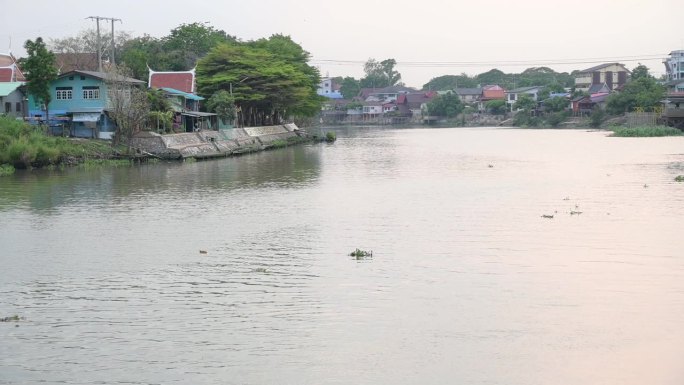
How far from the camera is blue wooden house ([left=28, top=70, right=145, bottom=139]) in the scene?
3756 centimetres

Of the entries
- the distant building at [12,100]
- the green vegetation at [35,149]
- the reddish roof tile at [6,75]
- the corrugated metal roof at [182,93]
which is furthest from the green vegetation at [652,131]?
the reddish roof tile at [6,75]

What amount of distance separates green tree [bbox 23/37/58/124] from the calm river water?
12.4 meters

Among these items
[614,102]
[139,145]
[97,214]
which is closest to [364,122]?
[614,102]

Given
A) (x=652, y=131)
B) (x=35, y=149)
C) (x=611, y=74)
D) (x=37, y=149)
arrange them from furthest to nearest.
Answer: (x=611, y=74), (x=652, y=131), (x=37, y=149), (x=35, y=149)

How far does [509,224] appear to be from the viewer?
18.0 meters

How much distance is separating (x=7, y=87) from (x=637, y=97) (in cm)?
5114

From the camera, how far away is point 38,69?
36250mm

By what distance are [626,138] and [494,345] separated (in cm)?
4894

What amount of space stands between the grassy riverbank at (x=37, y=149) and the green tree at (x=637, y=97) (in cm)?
4773

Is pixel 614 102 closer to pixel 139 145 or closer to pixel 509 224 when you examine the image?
pixel 139 145

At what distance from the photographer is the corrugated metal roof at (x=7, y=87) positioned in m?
38.0

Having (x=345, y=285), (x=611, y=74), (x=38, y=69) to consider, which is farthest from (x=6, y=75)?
(x=611, y=74)

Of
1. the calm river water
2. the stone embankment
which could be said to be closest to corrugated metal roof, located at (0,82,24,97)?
the stone embankment

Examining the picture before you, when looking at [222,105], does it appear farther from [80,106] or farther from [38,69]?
[38,69]
